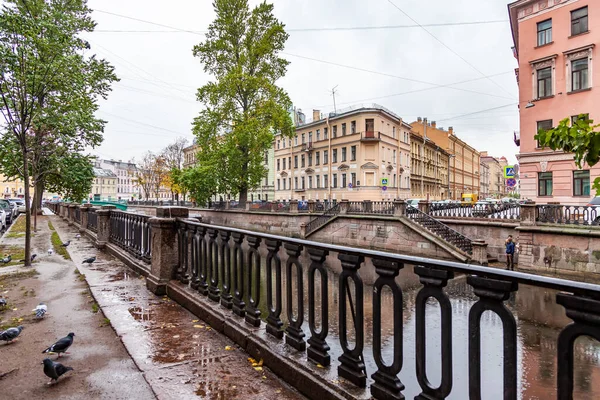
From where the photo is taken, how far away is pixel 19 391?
2.68 meters

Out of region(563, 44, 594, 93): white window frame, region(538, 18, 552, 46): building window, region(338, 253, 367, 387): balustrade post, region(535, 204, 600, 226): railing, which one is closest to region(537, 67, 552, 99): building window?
region(563, 44, 594, 93): white window frame

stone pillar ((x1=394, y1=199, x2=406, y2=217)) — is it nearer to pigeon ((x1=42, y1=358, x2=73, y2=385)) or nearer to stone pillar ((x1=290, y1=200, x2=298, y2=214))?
stone pillar ((x1=290, y1=200, x2=298, y2=214))

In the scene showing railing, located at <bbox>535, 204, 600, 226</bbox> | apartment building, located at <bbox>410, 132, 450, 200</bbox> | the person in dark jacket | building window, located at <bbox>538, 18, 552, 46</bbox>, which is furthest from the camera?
apartment building, located at <bbox>410, 132, 450, 200</bbox>

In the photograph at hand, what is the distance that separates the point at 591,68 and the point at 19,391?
2689 cm

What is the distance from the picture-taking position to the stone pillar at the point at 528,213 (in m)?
16.2

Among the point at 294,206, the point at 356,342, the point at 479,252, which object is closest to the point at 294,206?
the point at 294,206

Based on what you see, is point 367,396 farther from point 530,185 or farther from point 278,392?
point 530,185

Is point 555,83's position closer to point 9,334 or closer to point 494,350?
point 494,350

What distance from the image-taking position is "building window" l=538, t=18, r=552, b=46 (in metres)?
21.6

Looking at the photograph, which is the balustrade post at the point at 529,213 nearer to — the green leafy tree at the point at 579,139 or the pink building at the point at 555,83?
the pink building at the point at 555,83

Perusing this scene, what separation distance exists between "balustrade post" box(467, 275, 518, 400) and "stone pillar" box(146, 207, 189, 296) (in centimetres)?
453

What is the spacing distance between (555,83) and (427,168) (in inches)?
1330

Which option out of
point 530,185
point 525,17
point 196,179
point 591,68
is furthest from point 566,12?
point 196,179

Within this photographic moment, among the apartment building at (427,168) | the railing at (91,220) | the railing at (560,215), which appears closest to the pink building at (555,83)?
the railing at (560,215)
